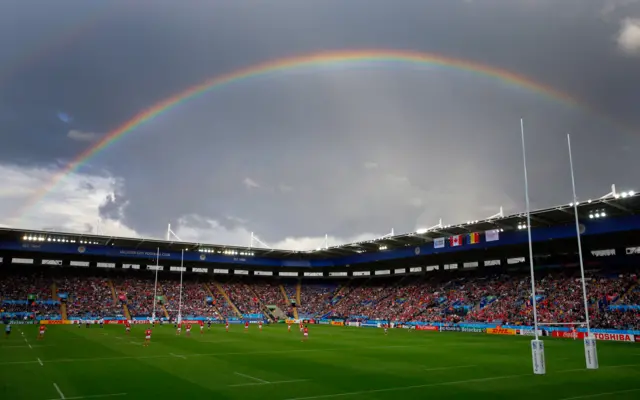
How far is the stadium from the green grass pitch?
0.15 meters

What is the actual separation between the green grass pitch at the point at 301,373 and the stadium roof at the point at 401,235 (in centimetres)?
2103

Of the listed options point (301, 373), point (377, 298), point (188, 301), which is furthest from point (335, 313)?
point (301, 373)

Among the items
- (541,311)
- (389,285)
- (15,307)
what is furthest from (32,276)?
(541,311)

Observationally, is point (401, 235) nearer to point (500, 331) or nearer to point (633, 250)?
point (500, 331)

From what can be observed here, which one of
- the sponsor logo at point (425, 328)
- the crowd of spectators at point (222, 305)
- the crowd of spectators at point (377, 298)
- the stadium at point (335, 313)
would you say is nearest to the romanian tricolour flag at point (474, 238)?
the stadium at point (335, 313)

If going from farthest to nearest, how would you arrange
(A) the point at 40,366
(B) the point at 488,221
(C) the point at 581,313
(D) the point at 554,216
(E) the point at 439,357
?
(B) the point at 488,221 → (D) the point at 554,216 → (C) the point at 581,313 → (E) the point at 439,357 → (A) the point at 40,366

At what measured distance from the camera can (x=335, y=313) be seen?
96.8 meters

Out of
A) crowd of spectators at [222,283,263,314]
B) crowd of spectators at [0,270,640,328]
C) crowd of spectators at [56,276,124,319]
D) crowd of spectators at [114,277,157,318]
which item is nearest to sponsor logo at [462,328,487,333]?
crowd of spectators at [0,270,640,328]

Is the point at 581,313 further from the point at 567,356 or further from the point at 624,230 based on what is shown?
the point at 567,356

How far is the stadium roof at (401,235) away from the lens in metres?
55.4

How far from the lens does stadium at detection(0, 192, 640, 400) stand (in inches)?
890

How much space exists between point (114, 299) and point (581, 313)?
76168mm

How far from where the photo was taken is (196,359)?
3122 cm

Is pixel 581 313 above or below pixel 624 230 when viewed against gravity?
below
